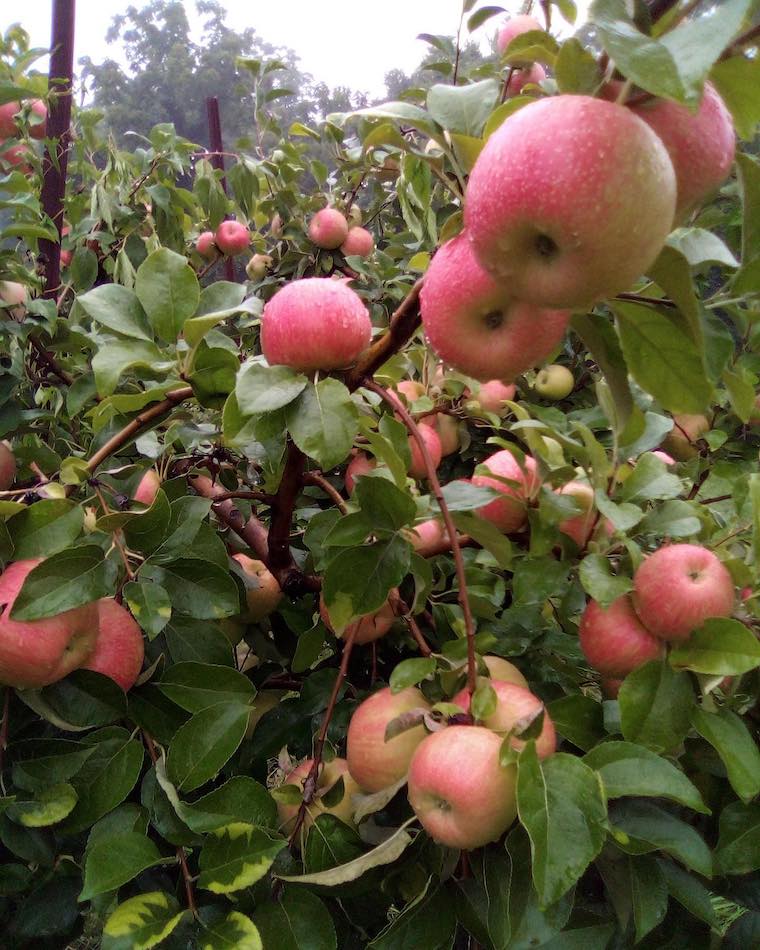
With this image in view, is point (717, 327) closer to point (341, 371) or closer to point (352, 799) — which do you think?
point (341, 371)

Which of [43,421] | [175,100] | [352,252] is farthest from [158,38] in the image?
[43,421]

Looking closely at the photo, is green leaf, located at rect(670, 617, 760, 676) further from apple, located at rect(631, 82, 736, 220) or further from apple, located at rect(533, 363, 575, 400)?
apple, located at rect(533, 363, 575, 400)

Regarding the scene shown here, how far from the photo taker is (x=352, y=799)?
1.85ft

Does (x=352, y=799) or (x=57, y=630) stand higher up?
(x=57, y=630)

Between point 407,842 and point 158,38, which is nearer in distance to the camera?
point 407,842

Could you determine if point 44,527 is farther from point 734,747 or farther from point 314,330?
point 734,747

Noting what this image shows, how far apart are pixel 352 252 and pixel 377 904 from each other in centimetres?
141

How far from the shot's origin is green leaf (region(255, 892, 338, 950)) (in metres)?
0.48

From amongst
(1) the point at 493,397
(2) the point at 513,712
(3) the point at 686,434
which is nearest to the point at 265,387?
(2) the point at 513,712

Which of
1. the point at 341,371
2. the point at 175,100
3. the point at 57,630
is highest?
the point at 341,371

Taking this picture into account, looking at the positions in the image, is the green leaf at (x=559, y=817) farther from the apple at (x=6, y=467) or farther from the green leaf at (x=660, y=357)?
the apple at (x=6, y=467)

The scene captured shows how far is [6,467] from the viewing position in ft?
2.48

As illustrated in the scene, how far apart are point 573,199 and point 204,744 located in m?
0.42

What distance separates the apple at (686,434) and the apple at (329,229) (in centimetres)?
88
